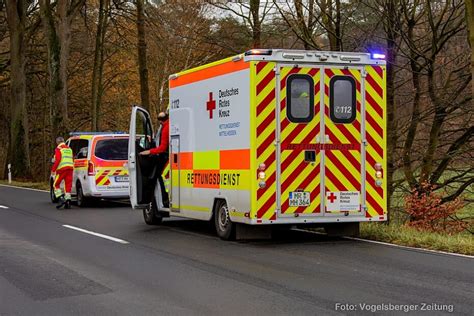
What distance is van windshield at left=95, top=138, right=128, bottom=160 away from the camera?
18200 mm

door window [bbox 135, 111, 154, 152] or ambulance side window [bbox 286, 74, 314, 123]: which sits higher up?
ambulance side window [bbox 286, 74, 314, 123]

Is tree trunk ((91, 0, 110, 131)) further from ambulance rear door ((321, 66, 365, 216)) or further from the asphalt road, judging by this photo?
ambulance rear door ((321, 66, 365, 216))

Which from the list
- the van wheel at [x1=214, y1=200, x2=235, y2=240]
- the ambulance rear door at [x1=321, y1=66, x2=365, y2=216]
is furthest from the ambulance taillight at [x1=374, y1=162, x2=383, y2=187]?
the van wheel at [x1=214, y1=200, x2=235, y2=240]

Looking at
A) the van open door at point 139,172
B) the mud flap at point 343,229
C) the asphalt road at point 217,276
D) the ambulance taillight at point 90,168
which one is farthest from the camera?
the ambulance taillight at point 90,168

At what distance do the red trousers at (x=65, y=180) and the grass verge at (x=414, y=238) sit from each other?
8880mm

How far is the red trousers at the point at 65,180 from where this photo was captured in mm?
17969

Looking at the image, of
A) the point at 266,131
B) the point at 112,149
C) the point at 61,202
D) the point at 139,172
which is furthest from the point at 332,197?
the point at 61,202

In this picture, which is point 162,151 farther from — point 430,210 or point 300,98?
point 430,210

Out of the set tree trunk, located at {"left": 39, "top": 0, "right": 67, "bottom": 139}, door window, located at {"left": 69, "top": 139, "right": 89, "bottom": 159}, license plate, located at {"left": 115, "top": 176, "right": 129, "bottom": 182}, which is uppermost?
tree trunk, located at {"left": 39, "top": 0, "right": 67, "bottom": 139}

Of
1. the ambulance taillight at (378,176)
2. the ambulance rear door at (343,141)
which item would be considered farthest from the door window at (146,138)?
the ambulance taillight at (378,176)

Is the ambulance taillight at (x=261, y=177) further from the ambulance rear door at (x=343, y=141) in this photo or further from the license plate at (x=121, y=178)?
the license plate at (x=121, y=178)

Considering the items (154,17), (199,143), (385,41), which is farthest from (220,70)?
(154,17)

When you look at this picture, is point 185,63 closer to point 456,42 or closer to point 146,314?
point 456,42

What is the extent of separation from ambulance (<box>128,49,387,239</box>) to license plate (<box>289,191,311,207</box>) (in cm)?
1
